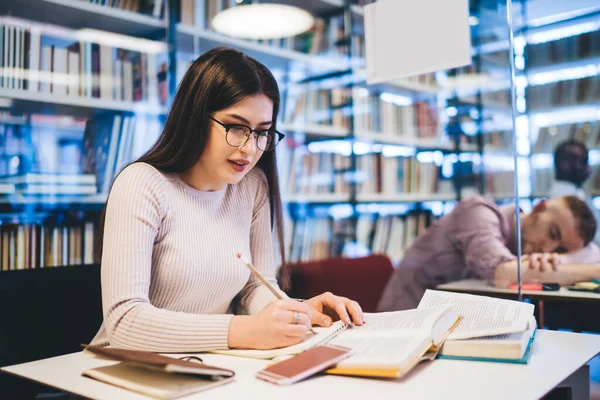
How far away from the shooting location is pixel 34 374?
0.92m

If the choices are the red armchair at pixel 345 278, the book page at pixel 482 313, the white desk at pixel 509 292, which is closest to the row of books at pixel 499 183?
the white desk at pixel 509 292

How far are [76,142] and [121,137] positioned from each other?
18 cm

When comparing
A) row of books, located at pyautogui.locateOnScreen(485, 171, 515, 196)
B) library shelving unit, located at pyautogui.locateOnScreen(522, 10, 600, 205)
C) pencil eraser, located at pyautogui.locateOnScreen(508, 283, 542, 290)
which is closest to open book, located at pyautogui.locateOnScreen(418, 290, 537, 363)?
pencil eraser, located at pyautogui.locateOnScreen(508, 283, 542, 290)

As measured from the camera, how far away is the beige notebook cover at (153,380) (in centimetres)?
78

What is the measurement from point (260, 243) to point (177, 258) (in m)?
0.33

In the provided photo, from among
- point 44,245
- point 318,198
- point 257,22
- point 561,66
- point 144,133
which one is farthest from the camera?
point 318,198

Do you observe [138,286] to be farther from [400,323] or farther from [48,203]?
[48,203]

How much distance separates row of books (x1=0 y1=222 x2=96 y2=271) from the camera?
1.90 m

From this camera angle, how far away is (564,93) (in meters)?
1.79

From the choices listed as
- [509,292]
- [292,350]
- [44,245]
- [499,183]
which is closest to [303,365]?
[292,350]

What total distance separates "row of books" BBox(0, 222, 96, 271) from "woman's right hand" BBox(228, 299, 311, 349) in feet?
3.90

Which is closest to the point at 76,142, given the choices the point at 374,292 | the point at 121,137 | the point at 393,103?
the point at 121,137

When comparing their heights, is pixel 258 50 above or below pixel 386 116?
above

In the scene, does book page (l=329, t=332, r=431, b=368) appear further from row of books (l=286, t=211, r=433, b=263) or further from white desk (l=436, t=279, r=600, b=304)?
row of books (l=286, t=211, r=433, b=263)
